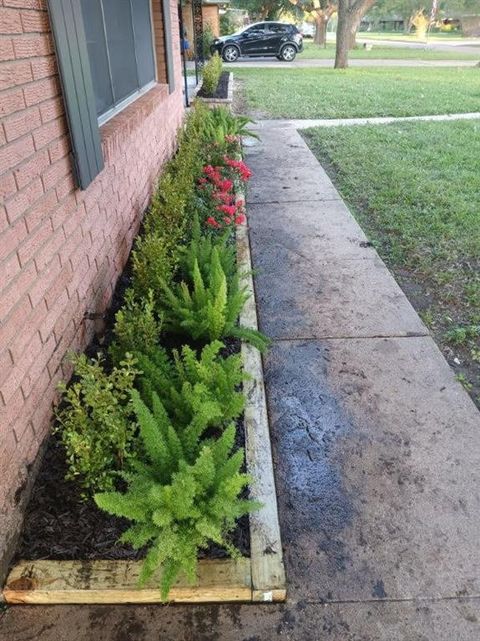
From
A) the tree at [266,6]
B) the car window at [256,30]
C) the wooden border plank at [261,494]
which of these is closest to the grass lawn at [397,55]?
the car window at [256,30]

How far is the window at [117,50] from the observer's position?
3.40 m

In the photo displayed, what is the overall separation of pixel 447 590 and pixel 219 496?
920mm

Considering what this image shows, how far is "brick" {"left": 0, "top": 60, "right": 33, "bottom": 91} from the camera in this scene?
5.97 feet

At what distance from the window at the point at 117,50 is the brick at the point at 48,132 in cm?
114

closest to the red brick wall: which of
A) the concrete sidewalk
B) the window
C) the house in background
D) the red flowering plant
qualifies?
the window

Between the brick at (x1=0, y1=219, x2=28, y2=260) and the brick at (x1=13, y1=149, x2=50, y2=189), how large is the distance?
15 cm

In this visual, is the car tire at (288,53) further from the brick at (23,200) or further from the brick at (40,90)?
the brick at (23,200)

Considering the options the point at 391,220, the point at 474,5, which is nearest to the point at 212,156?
the point at 391,220

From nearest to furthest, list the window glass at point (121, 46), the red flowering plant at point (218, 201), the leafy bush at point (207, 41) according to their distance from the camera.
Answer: the window glass at point (121, 46) → the red flowering plant at point (218, 201) → the leafy bush at point (207, 41)

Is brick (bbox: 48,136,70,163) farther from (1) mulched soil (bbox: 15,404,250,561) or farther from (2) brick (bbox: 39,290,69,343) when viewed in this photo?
(1) mulched soil (bbox: 15,404,250,561)

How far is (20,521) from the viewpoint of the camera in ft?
6.40

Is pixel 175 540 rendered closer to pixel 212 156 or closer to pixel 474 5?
pixel 212 156

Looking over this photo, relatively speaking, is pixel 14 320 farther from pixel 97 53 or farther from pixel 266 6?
pixel 266 6

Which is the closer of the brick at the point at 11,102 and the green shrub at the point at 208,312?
the brick at the point at 11,102
